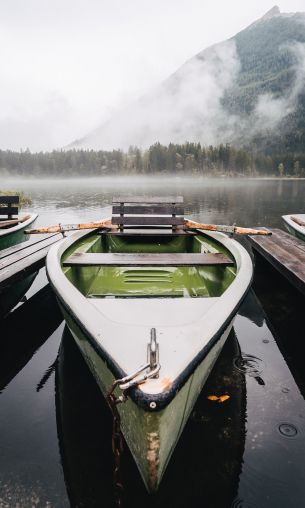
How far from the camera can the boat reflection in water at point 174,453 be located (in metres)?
3.03

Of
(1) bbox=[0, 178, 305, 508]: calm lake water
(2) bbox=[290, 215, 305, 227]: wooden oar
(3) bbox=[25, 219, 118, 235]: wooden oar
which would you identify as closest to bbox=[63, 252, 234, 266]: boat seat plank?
(1) bbox=[0, 178, 305, 508]: calm lake water

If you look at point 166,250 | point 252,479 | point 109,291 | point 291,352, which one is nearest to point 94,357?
point 252,479

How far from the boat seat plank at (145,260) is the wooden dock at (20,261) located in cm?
101

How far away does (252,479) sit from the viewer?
3201 mm

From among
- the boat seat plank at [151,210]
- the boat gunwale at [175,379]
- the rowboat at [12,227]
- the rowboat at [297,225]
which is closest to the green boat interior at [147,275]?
the boat seat plank at [151,210]

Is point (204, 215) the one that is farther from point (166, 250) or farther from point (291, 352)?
point (291, 352)

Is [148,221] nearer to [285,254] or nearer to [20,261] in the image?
[20,261]

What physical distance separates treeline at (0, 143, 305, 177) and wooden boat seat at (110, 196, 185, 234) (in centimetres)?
14804

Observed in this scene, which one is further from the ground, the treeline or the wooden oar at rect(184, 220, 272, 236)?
the treeline

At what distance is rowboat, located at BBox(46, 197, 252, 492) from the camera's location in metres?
2.46

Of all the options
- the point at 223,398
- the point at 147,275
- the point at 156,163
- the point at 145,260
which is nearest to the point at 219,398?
the point at 223,398

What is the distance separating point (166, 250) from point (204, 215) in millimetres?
18487

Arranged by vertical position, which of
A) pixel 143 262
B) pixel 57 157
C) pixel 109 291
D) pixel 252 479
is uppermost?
pixel 57 157

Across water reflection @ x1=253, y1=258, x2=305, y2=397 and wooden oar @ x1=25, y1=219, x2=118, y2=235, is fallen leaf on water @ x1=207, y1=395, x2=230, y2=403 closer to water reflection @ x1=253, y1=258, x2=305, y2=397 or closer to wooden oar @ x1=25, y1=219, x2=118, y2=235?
water reflection @ x1=253, y1=258, x2=305, y2=397
